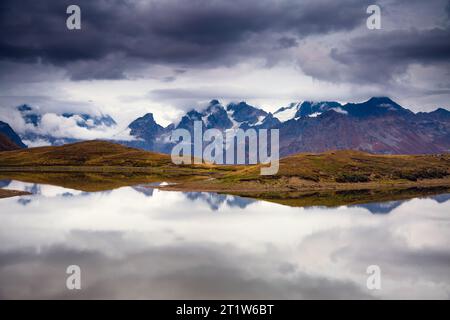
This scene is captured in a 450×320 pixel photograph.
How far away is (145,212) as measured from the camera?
102250 millimetres

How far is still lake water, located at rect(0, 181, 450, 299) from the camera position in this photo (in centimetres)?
4747

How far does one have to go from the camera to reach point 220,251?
2488 inches

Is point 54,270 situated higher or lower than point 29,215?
lower

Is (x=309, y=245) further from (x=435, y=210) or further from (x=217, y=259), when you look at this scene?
(x=435, y=210)

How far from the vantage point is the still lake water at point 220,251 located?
1869 inches

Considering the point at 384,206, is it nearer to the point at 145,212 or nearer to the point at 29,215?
the point at 145,212

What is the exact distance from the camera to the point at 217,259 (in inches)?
2315

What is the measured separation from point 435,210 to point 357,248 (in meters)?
55.5

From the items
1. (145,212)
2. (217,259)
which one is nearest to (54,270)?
(217,259)

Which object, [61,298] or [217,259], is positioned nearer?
[61,298]

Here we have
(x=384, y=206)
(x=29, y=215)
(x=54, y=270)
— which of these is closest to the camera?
(x=54, y=270)
